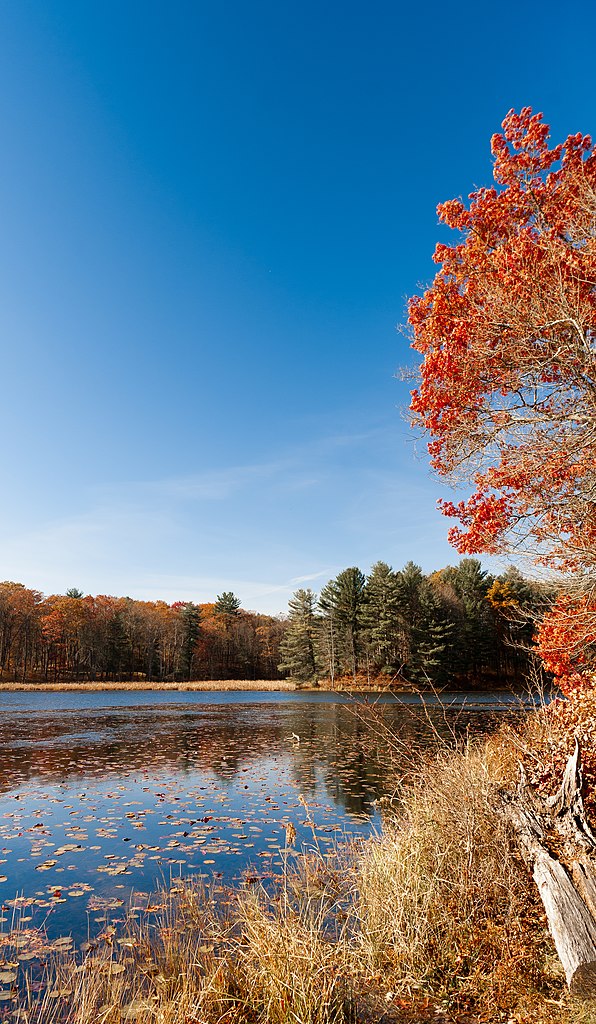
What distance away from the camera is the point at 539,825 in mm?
5508

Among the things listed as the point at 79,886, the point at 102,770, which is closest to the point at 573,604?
the point at 79,886

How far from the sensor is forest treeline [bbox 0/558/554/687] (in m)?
58.5

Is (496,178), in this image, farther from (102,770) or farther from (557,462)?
(102,770)

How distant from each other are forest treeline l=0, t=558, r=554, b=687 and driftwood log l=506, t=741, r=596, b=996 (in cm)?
4541

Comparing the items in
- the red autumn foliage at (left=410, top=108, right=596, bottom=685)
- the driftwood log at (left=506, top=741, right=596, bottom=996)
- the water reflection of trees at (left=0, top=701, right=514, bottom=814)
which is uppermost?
the red autumn foliage at (left=410, top=108, right=596, bottom=685)

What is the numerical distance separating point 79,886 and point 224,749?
12.3m

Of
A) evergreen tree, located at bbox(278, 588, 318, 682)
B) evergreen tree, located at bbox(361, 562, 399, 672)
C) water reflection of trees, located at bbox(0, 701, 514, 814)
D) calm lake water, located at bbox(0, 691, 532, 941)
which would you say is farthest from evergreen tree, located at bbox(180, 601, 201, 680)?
calm lake water, located at bbox(0, 691, 532, 941)

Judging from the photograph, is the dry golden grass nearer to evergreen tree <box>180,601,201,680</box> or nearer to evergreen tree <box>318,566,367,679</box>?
evergreen tree <box>318,566,367,679</box>

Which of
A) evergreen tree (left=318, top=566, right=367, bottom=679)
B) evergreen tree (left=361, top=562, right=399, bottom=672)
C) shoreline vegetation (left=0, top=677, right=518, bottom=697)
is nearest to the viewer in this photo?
shoreline vegetation (left=0, top=677, right=518, bottom=697)

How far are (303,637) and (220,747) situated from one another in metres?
50.4

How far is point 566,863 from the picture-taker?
4836 millimetres

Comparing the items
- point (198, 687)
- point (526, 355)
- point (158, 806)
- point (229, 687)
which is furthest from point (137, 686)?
point (526, 355)

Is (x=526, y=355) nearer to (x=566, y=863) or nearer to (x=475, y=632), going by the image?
(x=566, y=863)

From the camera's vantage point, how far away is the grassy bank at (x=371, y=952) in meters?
3.75
